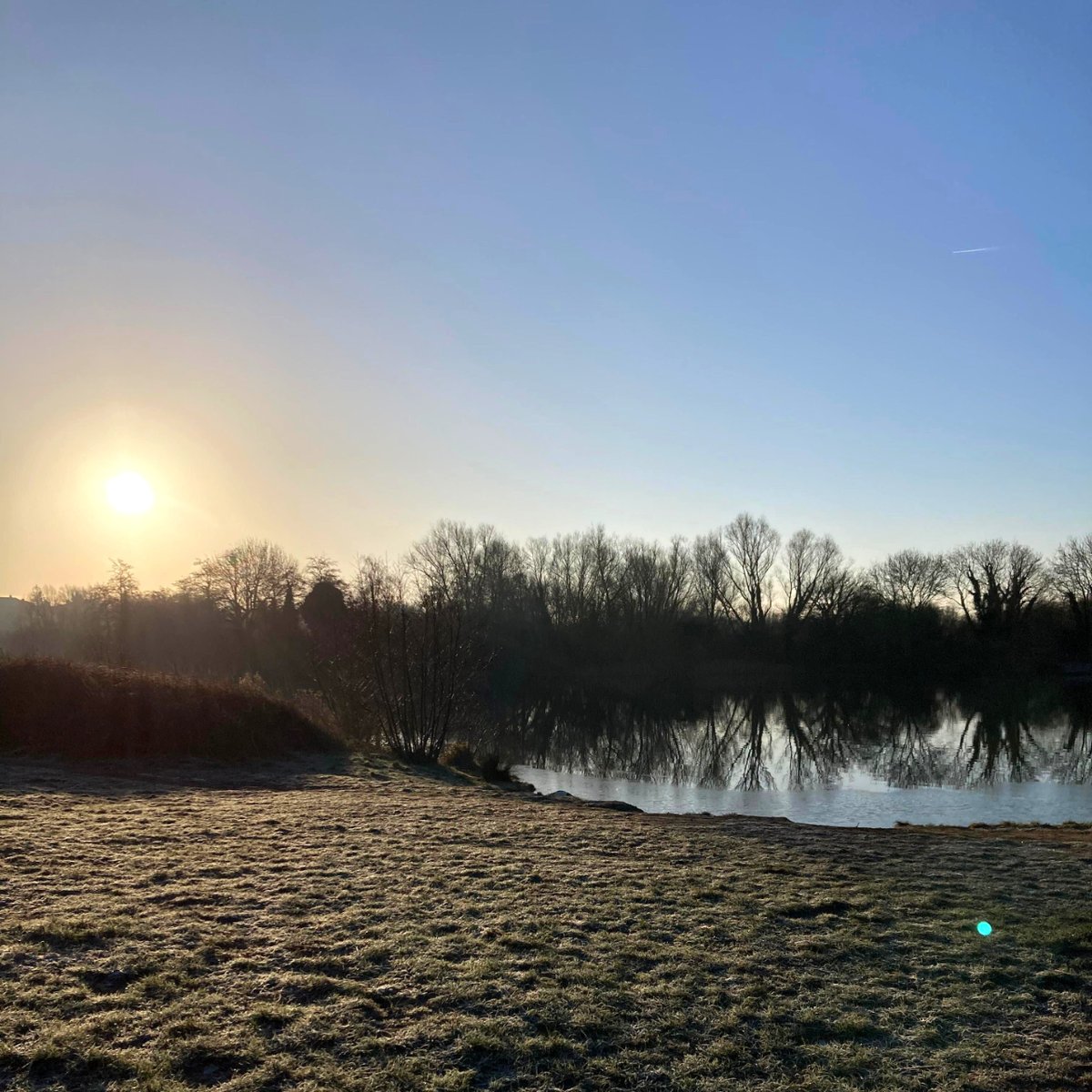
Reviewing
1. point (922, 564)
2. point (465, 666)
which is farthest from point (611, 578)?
point (465, 666)

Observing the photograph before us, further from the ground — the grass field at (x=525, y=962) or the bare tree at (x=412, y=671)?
the bare tree at (x=412, y=671)

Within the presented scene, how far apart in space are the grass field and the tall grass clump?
6.54 meters

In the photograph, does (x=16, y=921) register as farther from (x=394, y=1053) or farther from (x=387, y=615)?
(x=387, y=615)

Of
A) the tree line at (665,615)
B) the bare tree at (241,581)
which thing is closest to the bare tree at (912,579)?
the tree line at (665,615)

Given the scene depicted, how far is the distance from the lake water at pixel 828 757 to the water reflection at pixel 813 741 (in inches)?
2.0

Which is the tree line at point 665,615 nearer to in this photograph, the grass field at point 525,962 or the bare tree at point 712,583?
the bare tree at point 712,583

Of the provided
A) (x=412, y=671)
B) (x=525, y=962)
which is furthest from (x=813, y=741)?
(x=525, y=962)

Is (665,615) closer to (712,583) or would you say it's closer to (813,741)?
(712,583)

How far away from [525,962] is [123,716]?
12252 mm

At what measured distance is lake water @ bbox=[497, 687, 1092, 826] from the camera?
15.9 meters

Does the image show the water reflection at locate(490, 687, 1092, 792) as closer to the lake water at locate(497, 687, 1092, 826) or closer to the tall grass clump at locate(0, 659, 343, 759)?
the lake water at locate(497, 687, 1092, 826)

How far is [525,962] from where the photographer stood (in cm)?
471

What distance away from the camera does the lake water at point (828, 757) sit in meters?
15.9

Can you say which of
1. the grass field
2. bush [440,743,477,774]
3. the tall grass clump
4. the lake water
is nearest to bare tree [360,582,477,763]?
bush [440,743,477,774]
